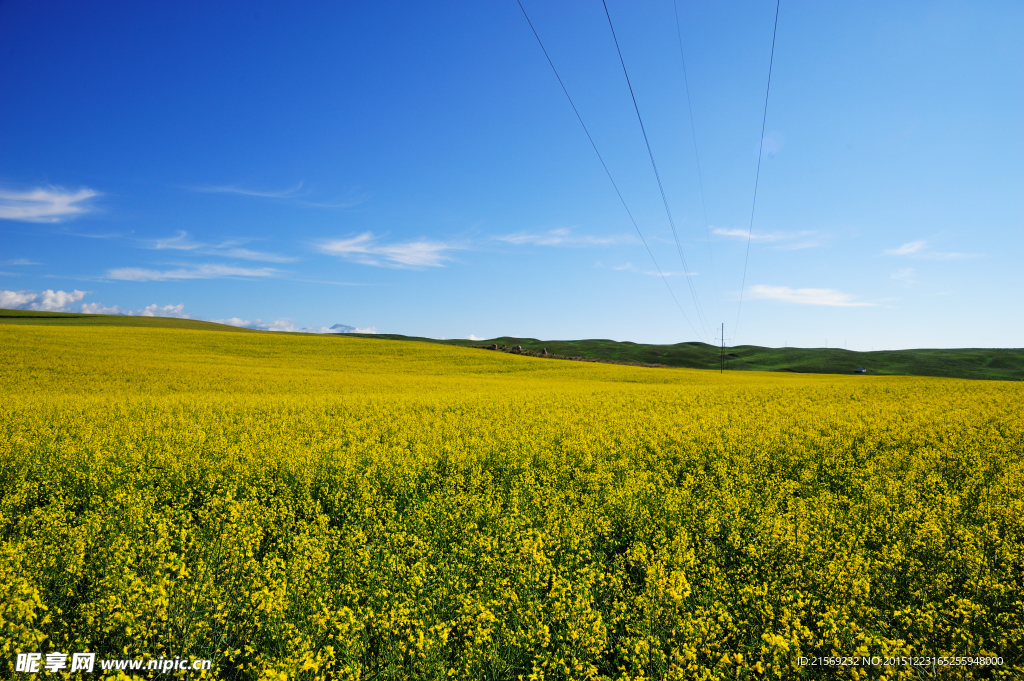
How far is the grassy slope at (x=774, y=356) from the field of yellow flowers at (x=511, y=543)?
70528 millimetres

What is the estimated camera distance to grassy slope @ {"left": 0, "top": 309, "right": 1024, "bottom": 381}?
8869 cm

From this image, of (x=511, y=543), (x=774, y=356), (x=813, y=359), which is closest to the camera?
(x=511, y=543)

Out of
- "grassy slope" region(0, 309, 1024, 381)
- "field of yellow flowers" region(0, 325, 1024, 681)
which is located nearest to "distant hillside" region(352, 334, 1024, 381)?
"grassy slope" region(0, 309, 1024, 381)

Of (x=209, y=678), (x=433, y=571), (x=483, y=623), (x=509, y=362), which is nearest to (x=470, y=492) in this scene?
(x=433, y=571)

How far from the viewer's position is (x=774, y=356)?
116m

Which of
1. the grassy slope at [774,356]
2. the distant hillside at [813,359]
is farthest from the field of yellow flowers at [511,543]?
the distant hillside at [813,359]

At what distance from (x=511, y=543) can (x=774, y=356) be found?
130 m

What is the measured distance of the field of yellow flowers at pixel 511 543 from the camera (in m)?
3.89

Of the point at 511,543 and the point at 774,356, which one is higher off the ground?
the point at 774,356

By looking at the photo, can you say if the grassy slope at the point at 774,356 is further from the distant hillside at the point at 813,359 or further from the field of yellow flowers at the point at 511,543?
the field of yellow flowers at the point at 511,543

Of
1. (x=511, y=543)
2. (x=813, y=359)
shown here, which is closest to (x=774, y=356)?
(x=813, y=359)

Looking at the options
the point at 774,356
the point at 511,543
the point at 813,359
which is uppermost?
the point at 774,356

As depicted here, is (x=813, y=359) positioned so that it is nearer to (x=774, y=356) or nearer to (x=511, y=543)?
(x=774, y=356)

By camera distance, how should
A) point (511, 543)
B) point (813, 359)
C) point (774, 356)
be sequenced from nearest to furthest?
point (511, 543), point (813, 359), point (774, 356)
